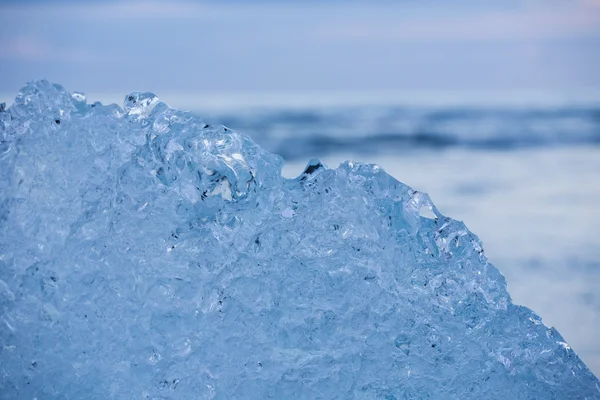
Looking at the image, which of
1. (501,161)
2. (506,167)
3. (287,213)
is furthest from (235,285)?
(501,161)

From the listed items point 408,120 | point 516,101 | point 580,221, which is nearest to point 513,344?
point 580,221

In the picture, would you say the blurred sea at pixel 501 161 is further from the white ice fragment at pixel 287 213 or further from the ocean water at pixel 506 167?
the white ice fragment at pixel 287 213

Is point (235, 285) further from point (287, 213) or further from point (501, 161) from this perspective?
point (501, 161)

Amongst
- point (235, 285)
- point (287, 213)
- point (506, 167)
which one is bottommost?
point (235, 285)

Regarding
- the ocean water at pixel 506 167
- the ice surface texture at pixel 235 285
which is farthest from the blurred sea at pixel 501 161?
the ice surface texture at pixel 235 285

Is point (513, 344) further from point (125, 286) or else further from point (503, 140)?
point (503, 140)
